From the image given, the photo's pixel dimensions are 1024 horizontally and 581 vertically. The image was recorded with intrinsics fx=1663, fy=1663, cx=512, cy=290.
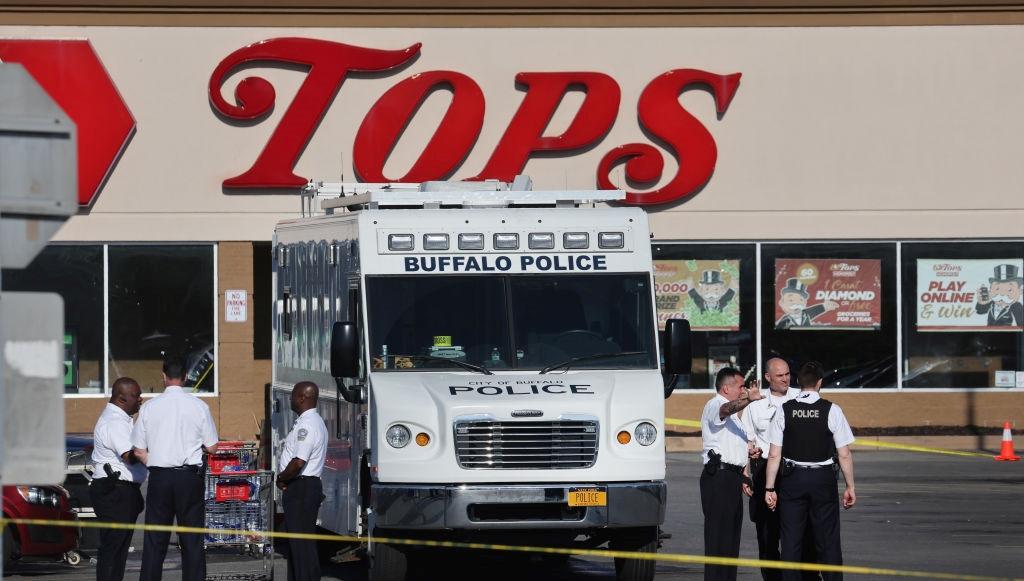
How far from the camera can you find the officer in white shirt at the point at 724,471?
12.1 m

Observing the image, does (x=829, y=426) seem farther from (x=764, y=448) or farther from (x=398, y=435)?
(x=398, y=435)

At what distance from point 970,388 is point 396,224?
50.5 feet

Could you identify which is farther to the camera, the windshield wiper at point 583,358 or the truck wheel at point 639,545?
the windshield wiper at point 583,358

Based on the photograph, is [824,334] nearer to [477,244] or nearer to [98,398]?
[98,398]

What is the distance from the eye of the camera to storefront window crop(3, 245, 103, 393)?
2541 centimetres

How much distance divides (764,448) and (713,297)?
44.7 feet

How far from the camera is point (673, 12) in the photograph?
25.7 meters

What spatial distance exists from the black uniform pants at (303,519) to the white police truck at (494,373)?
20.8 inches

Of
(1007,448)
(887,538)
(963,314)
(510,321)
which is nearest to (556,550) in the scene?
(510,321)

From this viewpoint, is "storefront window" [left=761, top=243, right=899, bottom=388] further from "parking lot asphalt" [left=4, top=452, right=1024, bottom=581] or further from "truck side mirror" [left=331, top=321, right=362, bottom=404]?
"truck side mirror" [left=331, top=321, right=362, bottom=404]

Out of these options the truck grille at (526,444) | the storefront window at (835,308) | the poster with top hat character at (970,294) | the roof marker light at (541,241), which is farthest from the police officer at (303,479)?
the poster with top hat character at (970,294)

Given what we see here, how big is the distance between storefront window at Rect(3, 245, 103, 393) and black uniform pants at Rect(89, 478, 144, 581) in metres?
13.7

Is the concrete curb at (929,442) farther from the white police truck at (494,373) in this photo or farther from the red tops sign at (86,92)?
the white police truck at (494,373)

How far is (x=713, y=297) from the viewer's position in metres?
25.9
